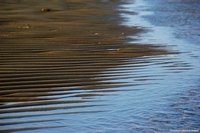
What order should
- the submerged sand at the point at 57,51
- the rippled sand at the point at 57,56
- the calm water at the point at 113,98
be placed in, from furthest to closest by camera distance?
the submerged sand at the point at 57,51 → the rippled sand at the point at 57,56 → the calm water at the point at 113,98

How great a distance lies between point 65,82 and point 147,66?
1648 mm

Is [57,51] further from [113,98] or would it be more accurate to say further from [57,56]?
[113,98]

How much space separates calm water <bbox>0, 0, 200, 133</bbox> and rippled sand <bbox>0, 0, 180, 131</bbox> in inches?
0.5

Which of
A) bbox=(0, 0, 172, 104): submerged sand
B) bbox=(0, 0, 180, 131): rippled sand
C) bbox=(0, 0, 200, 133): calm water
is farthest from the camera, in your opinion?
bbox=(0, 0, 172, 104): submerged sand

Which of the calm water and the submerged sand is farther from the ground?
the submerged sand

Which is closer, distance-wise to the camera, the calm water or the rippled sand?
the calm water

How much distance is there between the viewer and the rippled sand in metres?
5.83

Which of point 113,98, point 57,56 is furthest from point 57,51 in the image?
point 113,98

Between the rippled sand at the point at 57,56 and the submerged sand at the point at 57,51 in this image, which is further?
the submerged sand at the point at 57,51

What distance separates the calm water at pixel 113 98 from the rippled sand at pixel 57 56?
1 centimetres

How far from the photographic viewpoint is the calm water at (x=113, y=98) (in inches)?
189

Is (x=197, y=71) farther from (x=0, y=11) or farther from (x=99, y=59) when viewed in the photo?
(x=0, y=11)

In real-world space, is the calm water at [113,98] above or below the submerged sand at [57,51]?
below

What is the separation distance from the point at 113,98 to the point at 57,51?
10.1 ft
